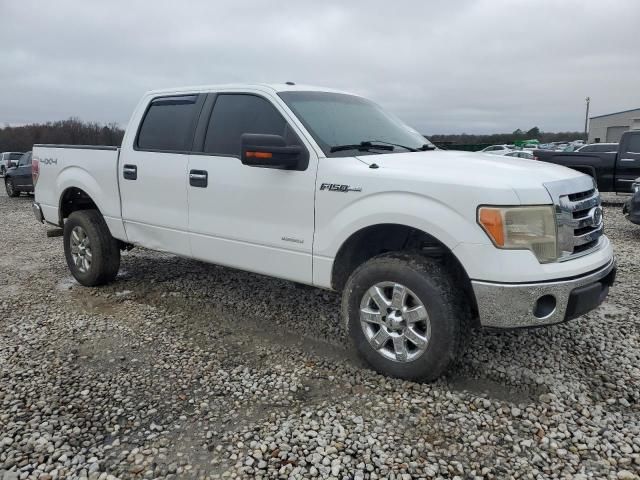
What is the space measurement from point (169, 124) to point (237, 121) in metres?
0.87

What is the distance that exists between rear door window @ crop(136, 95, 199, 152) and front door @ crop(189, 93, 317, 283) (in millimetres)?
182

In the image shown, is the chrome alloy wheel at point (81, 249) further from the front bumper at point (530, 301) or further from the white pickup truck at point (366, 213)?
the front bumper at point (530, 301)

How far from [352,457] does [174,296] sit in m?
3.22

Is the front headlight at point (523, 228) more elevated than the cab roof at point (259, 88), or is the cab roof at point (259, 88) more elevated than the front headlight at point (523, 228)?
the cab roof at point (259, 88)

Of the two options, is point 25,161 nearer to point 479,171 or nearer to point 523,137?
point 479,171

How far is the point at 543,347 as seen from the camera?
4.00m

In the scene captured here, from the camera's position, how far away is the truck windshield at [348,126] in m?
3.88

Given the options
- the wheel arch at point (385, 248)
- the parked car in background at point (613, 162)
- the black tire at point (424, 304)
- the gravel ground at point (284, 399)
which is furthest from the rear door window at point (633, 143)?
the black tire at point (424, 304)

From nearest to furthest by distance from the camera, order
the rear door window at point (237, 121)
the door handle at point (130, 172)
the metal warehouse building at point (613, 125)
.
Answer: the rear door window at point (237, 121) < the door handle at point (130, 172) < the metal warehouse building at point (613, 125)

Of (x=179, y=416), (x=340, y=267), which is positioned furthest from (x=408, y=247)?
(x=179, y=416)

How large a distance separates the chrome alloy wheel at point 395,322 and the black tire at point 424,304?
3 cm

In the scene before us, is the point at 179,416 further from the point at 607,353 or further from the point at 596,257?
the point at 607,353

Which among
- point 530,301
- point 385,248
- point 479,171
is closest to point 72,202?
point 385,248

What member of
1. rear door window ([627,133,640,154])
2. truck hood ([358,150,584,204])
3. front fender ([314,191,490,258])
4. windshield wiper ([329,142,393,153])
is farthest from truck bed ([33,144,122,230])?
rear door window ([627,133,640,154])
